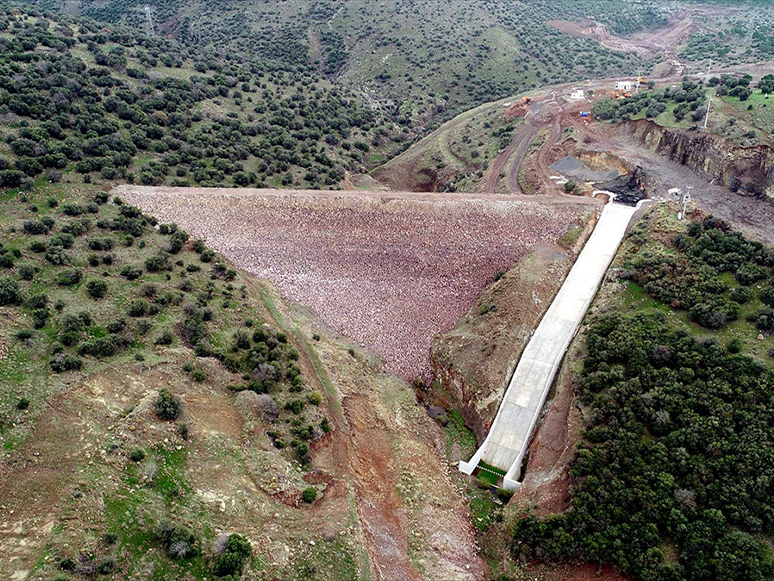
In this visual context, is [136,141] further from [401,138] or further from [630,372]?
[630,372]

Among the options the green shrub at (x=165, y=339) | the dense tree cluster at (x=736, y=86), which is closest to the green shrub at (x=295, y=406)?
the green shrub at (x=165, y=339)

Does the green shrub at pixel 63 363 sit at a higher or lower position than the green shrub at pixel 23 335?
lower

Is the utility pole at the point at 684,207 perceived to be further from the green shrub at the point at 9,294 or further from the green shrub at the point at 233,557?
the green shrub at the point at 9,294

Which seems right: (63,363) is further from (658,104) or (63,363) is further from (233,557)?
(658,104)

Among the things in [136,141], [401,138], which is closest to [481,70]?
[401,138]

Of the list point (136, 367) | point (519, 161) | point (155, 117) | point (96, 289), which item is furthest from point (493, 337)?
point (155, 117)

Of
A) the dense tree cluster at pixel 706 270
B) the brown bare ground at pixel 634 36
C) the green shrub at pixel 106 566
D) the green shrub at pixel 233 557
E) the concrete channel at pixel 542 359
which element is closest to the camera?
the green shrub at pixel 106 566

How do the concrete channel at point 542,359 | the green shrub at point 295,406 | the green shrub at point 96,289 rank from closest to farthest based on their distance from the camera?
the green shrub at point 295,406 < the concrete channel at point 542,359 < the green shrub at point 96,289

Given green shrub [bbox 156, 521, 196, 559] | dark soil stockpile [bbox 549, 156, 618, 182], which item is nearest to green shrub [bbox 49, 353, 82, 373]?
green shrub [bbox 156, 521, 196, 559]
